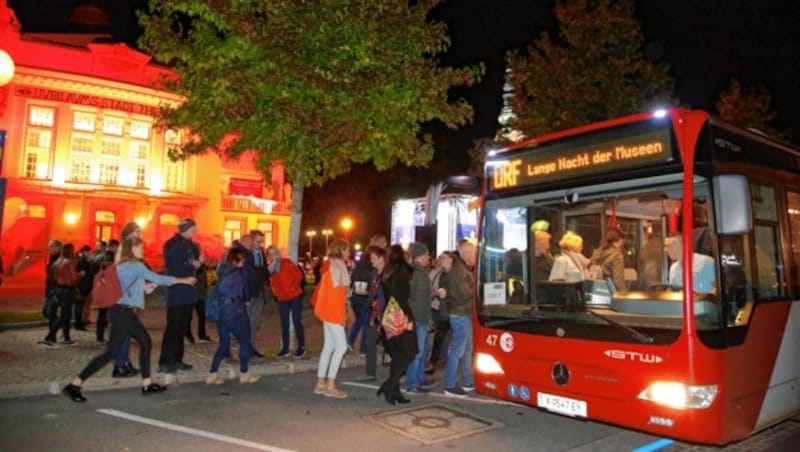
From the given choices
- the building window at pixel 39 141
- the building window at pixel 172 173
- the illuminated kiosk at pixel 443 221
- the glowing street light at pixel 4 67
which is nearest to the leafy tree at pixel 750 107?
the illuminated kiosk at pixel 443 221

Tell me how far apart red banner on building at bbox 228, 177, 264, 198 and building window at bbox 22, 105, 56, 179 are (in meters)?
9.70

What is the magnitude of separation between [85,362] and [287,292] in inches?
119

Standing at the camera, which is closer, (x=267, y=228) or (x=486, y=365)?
(x=486, y=365)

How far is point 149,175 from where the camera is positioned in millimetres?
33188

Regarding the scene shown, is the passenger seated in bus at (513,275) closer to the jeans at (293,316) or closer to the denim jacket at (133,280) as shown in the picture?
the denim jacket at (133,280)

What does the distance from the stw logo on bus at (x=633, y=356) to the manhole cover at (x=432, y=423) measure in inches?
69.2

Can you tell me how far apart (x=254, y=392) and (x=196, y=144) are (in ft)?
16.8

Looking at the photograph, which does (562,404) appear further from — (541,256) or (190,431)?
(190,431)

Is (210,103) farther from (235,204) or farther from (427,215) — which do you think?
(235,204)

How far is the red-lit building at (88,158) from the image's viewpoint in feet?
95.8

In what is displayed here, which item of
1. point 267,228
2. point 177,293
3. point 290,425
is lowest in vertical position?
point 290,425

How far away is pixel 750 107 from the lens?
21.6 metres

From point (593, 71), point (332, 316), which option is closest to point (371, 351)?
point (332, 316)

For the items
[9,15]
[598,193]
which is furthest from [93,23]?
[598,193]
